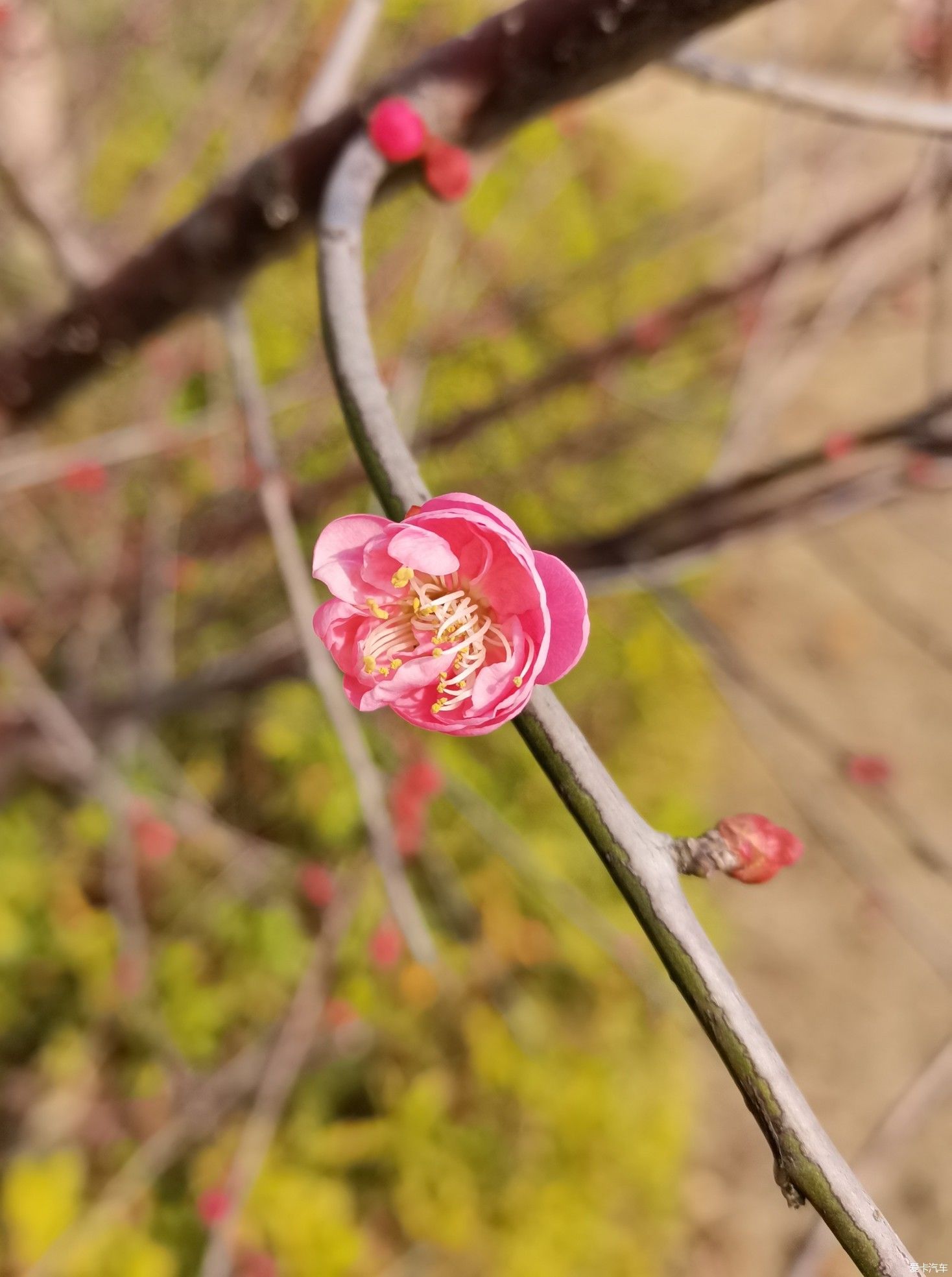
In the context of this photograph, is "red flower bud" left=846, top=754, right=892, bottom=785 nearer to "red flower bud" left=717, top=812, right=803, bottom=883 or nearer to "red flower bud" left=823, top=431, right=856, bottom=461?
"red flower bud" left=823, top=431, right=856, bottom=461

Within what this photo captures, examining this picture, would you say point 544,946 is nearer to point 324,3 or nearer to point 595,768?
point 595,768

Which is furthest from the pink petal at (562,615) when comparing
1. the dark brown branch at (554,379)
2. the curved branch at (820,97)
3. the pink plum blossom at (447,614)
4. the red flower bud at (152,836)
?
the red flower bud at (152,836)

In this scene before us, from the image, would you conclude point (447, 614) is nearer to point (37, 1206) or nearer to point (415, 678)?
point (415, 678)

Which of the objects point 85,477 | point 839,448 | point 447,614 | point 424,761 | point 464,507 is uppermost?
point 464,507

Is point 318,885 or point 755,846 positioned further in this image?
point 318,885

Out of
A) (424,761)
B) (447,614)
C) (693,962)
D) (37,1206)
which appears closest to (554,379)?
(424,761)

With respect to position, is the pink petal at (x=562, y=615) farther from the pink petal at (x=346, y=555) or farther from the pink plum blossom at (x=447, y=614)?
the pink petal at (x=346, y=555)

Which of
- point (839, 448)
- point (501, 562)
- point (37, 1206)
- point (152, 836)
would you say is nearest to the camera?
point (501, 562)
